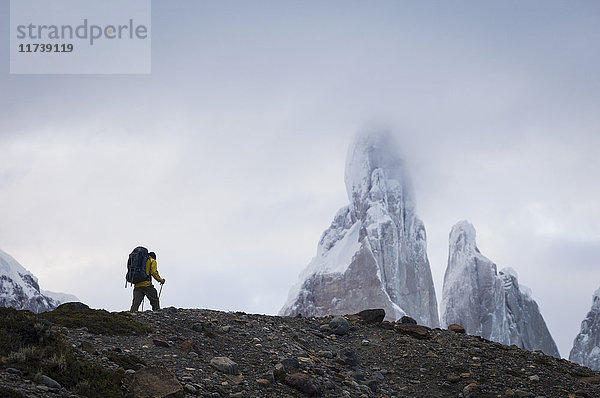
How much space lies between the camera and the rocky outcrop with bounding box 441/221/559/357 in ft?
549

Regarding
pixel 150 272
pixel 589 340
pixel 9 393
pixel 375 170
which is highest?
pixel 375 170

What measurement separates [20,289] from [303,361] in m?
111

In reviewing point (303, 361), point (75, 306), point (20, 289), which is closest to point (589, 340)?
point (20, 289)

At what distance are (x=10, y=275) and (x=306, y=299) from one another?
7812 centimetres

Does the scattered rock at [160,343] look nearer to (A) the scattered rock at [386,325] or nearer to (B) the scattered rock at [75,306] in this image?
(B) the scattered rock at [75,306]

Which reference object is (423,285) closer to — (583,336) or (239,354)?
(583,336)

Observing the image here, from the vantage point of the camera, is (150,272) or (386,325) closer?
(386,325)

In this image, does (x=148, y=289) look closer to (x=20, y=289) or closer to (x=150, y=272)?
(x=150, y=272)

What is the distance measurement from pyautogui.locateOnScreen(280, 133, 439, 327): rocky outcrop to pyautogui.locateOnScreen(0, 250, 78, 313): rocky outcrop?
63495 millimetres

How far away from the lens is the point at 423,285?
586 feet

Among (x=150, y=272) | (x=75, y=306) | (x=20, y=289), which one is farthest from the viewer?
(x=20, y=289)

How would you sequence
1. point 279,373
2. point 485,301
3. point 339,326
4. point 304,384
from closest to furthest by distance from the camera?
point 304,384 < point 279,373 < point 339,326 < point 485,301

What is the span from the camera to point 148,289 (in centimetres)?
2303

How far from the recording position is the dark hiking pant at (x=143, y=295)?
22875 mm
